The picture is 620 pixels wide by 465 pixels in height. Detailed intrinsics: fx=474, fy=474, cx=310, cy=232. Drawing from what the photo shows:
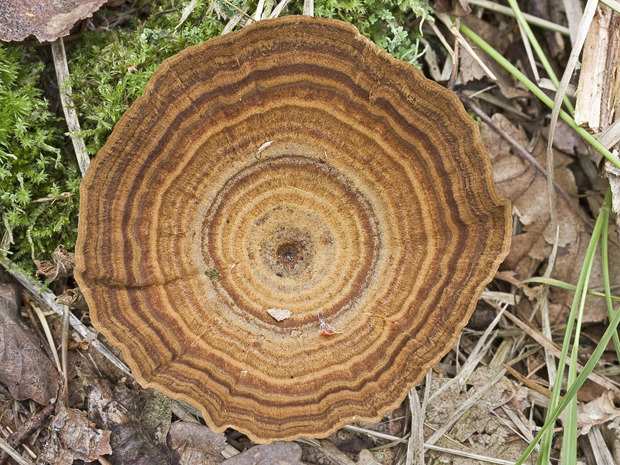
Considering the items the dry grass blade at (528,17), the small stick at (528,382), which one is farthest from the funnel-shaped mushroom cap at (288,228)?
the dry grass blade at (528,17)

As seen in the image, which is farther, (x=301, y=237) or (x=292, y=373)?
(x=301, y=237)

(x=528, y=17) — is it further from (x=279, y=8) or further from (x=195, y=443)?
(x=195, y=443)

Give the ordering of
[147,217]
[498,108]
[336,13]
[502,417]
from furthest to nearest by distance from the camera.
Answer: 1. [498,108]
2. [502,417]
3. [336,13]
4. [147,217]

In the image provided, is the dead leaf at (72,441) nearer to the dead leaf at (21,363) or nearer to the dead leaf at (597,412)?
the dead leaf at (21,363)

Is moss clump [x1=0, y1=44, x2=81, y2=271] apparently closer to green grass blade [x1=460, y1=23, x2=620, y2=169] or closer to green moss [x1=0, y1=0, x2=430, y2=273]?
green moss [x1=0, y1=0, x2=430, y2=273]

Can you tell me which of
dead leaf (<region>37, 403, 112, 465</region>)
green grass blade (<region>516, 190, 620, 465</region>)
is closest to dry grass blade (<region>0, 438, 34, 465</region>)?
dead leaf (<region>37, 403, 112, 465</region>)

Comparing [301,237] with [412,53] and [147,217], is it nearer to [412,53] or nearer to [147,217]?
[147,217]

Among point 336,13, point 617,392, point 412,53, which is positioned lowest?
point 617,392

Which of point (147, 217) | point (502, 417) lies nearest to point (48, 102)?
point (147, 217)

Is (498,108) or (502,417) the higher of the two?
(498,108)
